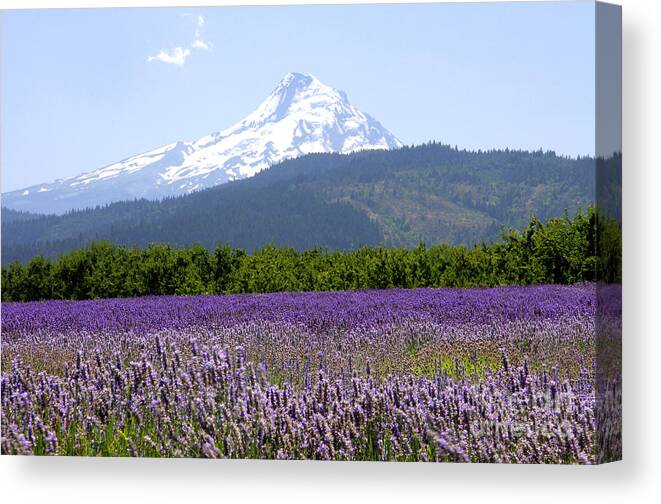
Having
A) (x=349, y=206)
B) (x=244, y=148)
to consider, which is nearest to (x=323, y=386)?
(x=244, y=148)

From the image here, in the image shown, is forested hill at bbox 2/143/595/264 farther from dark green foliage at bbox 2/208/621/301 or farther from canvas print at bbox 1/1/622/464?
dark green foliage at bbox 2/208/621/301

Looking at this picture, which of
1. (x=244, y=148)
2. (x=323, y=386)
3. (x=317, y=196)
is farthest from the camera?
(x=317, y=196)

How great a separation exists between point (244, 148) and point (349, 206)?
4.06ft

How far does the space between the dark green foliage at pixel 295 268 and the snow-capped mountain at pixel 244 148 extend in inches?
21.8

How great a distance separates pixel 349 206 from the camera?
607 cm

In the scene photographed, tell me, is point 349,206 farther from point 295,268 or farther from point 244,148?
point 244,148

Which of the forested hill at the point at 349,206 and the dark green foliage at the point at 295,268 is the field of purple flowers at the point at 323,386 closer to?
the dark green foliage at the point at 295,268

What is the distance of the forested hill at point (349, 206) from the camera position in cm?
508

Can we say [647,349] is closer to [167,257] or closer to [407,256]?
[407,256]

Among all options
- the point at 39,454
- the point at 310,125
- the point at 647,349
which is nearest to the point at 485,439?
the point at 647,349

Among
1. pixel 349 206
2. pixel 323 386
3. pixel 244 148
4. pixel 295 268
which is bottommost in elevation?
pixel 323 386

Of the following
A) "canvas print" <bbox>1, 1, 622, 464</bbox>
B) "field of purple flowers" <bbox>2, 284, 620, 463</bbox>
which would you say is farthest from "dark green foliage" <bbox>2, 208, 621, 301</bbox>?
"field of purple flowers" <bbox>2, 284, 620, 463</bbox>

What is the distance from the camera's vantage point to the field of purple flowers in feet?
14.2

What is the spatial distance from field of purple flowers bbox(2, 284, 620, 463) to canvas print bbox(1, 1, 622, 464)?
0.05 feet
